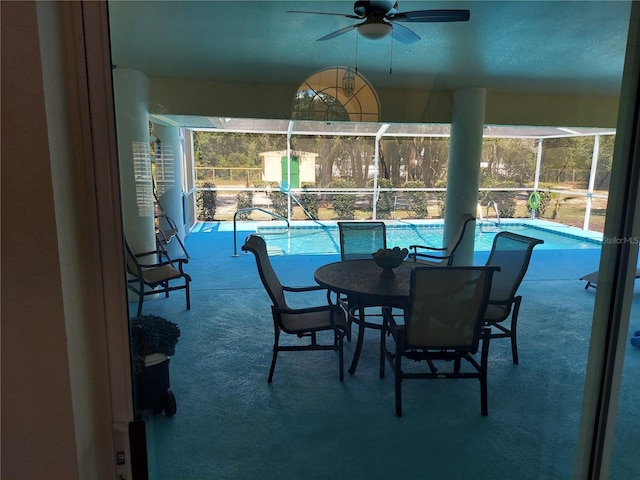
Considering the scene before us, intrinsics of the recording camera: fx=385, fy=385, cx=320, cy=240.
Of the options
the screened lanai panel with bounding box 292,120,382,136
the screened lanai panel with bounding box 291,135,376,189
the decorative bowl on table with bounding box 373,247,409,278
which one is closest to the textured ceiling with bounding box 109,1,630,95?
the screened lanai panel with bounding box 292,120,382,136

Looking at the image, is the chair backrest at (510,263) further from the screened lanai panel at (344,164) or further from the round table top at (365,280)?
the screened lanai panel at (344,164)

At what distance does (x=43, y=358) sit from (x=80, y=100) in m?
0.34

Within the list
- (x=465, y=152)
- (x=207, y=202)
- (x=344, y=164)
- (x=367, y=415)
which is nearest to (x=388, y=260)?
(x=367, y=415)

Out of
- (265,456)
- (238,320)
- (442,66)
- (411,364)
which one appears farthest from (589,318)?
(442,66)

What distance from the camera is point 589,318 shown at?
875 millimetres

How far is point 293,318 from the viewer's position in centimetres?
268

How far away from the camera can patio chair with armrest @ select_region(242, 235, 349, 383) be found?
2527 mm

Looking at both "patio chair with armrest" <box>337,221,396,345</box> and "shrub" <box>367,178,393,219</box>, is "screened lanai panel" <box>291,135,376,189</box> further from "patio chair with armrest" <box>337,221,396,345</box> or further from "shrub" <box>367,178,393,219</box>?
"patio chair with armrest" <box>337,221,396,345</box>

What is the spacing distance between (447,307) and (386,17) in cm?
199

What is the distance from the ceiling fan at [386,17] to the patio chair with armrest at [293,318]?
173 centimetres

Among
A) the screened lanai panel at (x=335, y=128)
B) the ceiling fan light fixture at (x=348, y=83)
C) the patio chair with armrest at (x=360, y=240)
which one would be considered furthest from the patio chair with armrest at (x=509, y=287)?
the screened lanai panel at (x=335, y=128)

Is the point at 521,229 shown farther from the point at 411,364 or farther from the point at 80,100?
the point at 80,100

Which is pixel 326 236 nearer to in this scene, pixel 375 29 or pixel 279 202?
pixel 279 202

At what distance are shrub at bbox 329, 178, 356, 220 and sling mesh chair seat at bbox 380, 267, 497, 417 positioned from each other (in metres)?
5.13
